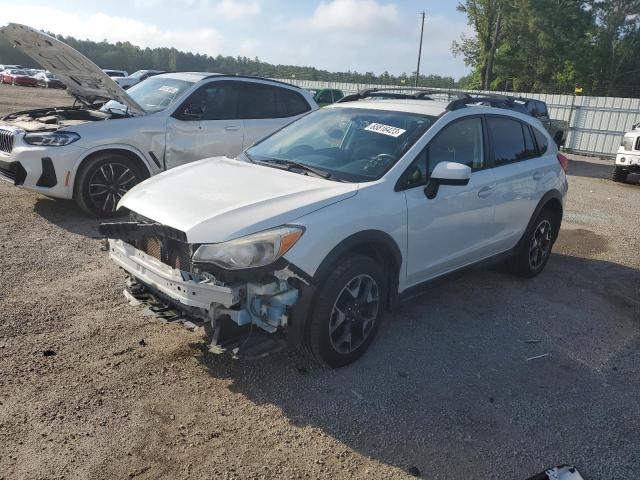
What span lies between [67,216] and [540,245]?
5.71 meters

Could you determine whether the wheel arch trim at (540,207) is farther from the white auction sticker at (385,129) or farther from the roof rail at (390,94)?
the white auction sticker at (385,129)

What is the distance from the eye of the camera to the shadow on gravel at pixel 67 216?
20.6 feet

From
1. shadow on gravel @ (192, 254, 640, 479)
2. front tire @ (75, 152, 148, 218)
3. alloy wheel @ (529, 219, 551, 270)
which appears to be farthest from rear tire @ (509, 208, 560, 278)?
front tire @ (75, 152, 148, 218)

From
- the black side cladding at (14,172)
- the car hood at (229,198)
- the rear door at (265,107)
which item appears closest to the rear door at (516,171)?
the car hood at (229,198)

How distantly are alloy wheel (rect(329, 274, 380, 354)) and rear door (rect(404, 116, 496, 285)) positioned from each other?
1.54 ft

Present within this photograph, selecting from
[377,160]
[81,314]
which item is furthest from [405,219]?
[81,314]

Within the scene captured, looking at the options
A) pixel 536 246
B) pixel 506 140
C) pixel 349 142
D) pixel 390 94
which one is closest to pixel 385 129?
pixel 349 142

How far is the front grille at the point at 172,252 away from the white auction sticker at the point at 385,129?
1835 millimetres

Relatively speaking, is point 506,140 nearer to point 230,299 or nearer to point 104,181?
point 230,299

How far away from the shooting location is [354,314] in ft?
11.7

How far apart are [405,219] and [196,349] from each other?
176 cm

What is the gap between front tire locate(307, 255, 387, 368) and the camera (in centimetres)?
330

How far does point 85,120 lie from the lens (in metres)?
7.08

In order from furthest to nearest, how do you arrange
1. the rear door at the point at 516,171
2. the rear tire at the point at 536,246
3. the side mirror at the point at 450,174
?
1. the rear tire at the point at 536,246
2. the rear door at the point at 516,171
3. the side mirror at the point at 450,174
